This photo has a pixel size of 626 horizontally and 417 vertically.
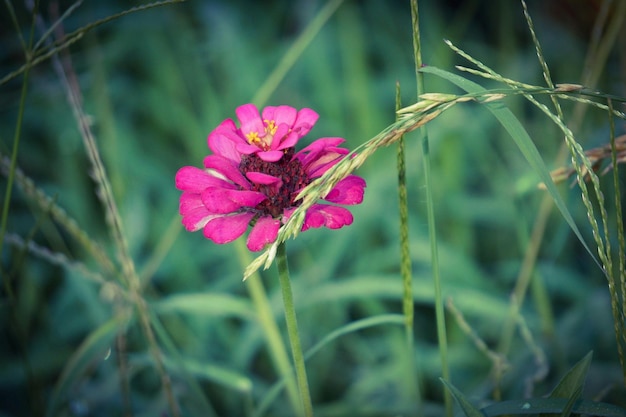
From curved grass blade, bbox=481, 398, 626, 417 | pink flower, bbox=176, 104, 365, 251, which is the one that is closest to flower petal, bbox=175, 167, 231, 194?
pink flower, bbox=176, 104, 365, 251

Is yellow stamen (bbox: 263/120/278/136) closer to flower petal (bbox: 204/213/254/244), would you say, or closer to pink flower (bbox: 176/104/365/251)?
pink flower (bbox: 176/104/365/251)

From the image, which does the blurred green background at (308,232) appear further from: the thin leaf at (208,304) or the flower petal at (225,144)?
the flower petal at (225,144)

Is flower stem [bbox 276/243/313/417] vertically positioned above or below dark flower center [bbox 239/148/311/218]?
below

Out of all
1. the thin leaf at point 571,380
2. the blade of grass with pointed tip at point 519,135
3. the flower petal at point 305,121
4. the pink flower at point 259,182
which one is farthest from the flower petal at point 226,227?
the thin leaf at point 571,380

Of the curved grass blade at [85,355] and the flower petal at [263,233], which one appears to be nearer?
the flower petal at [263,233]

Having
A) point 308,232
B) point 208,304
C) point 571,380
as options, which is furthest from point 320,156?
point 308,232

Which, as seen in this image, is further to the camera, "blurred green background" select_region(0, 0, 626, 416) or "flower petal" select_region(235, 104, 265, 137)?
"blurred green background" select_region(0, 0, 626, 416)

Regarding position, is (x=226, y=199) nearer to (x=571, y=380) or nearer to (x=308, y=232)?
(x=571, y=380)
